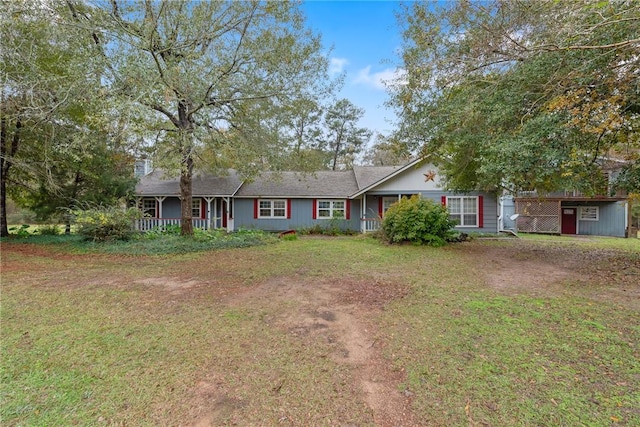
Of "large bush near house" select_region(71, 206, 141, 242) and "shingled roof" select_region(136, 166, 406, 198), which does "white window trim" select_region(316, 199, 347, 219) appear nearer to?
"shingled roof" select_region(136, 166, 406, 198)

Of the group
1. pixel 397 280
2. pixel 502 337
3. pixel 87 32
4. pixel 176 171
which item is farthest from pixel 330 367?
pixel 87 32

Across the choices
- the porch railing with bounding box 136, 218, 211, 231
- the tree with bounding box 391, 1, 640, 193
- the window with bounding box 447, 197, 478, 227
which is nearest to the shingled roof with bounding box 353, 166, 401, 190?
the window with bounding box 447, 197, 478, 227

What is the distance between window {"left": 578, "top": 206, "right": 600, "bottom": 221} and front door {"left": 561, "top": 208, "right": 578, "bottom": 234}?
0.34 metres

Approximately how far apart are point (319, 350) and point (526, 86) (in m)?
7.26

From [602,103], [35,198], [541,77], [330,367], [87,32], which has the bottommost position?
[330,367]

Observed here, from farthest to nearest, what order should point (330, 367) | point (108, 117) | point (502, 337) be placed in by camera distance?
point (108, 117), point (502, 337), point (330, 367)

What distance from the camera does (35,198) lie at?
13273mm

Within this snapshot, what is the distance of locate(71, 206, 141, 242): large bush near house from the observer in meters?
10.5

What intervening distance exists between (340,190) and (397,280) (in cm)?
1118

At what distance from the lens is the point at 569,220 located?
2011 centimetres

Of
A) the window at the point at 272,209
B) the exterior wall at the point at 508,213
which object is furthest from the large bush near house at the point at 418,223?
the exterior wall at the point at 508,213

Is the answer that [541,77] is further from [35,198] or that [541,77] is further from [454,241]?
[35,198]

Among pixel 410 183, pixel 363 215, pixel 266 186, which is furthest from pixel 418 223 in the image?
pixel 266 186

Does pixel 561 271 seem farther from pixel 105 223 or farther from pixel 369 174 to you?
pixel 105 223
